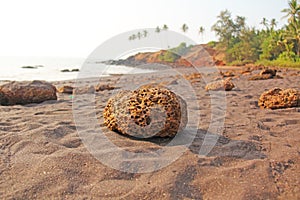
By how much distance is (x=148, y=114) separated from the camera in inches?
114

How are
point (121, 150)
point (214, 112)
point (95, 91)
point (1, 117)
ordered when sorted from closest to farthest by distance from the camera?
point (121, 150)
point (1, 117)
point (214, 112)
point (95, 91)

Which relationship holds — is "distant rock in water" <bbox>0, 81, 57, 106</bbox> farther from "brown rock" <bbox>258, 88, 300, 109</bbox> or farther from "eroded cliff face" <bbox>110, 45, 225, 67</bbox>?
"eroded cliff face" <bbox>110, 45, 225, 67</bbox>

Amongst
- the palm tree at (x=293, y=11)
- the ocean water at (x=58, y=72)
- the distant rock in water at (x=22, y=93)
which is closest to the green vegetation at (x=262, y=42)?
the palm tree at (x=293, y=11)

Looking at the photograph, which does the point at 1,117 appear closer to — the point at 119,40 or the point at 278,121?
the point at 119,40

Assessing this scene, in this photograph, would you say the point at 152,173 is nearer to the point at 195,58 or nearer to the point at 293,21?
the point at 293,21

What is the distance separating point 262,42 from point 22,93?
38103mm

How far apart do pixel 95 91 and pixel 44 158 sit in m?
6.20

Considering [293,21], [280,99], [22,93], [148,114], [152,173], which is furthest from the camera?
[293,21]

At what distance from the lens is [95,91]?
8.53 meters

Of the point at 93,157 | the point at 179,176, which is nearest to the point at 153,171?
the point at 179,176

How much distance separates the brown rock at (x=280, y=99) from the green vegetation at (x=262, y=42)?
2069cm

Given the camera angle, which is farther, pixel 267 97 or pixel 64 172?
pixel 267 97

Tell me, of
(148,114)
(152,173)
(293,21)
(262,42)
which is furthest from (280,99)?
(262,42)

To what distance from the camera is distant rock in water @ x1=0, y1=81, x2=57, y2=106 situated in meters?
5.62
